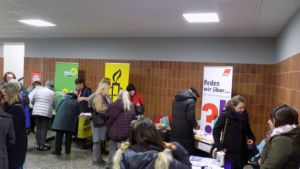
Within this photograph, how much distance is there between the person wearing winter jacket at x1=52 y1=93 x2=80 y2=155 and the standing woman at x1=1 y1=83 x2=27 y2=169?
2.23 m

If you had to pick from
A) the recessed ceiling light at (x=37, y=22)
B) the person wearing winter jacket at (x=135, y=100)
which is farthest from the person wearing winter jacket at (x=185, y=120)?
the recessed ceiling light at (x=37, y=22)

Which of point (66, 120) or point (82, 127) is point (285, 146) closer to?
point (66, 120)

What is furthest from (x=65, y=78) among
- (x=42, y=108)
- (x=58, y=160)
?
(x=58, y=160)

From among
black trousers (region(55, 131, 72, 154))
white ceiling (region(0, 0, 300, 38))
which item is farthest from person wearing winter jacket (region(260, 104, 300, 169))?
black trousers (region(55, 131, 72, 154))

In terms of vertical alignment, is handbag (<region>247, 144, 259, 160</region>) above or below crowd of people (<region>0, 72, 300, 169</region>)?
below

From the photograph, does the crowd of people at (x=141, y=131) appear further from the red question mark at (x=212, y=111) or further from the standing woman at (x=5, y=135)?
the red question mark at (x=212, y=111)

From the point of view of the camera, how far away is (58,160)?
5.17 m

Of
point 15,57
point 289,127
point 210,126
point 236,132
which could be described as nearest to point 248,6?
point 236,132

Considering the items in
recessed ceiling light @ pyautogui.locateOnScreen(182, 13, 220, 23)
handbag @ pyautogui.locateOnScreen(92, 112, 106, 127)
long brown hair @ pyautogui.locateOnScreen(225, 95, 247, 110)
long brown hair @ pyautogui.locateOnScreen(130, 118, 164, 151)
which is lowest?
handbag @ pyautogui.locateOnScreen(92, 112, 106, 127)

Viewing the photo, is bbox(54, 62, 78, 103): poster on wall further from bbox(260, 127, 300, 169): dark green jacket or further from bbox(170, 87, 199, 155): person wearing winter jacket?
bbox(260, 127, 300, 169): dark green jacket

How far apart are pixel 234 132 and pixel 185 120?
1.06m

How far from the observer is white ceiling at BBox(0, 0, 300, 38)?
3484mm

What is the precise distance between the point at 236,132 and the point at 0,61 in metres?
8.21

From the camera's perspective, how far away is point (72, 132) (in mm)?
5402
